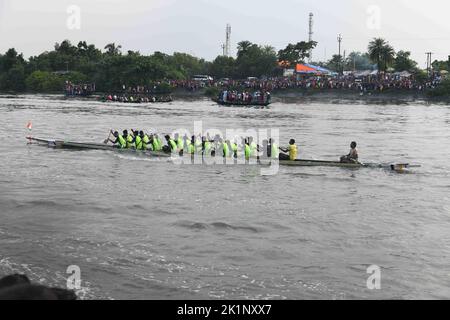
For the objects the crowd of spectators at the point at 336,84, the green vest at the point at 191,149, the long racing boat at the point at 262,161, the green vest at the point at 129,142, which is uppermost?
the crowd of spectators at the point at 336,84

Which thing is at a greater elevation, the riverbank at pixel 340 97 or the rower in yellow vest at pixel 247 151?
the riverbank at pixel 340 97

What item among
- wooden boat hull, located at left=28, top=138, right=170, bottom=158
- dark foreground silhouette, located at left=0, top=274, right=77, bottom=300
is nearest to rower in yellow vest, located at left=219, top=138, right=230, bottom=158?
wooden boat hull, located at left=28, top=138, right=170, bottom=158

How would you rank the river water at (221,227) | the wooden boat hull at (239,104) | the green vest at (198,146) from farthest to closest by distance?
1. the wooden boat hull at (239,104)
2. the green vest at (198,146)
3. the river water at (221,227)

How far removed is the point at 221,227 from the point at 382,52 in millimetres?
92195

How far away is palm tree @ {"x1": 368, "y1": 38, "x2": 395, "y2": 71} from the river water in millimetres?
74766

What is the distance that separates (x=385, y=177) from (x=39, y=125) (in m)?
31.6

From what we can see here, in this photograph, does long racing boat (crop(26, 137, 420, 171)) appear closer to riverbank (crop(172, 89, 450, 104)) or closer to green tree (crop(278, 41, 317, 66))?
riverbank (crop(172, 89, 450, 104))

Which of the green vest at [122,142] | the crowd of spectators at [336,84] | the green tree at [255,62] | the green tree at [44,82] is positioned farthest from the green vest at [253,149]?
the green tree at [44,82]

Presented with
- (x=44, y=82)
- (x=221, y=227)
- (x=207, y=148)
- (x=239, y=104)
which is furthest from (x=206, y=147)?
(x=44, y=82)

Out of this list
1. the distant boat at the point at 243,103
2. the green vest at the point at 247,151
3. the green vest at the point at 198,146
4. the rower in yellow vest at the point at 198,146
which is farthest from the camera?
the distant boat at the point at 243,103

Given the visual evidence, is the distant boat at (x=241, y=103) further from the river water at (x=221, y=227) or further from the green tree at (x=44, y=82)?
the green tree at (x=44, y=82)

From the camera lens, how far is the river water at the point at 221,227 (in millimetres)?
11430
